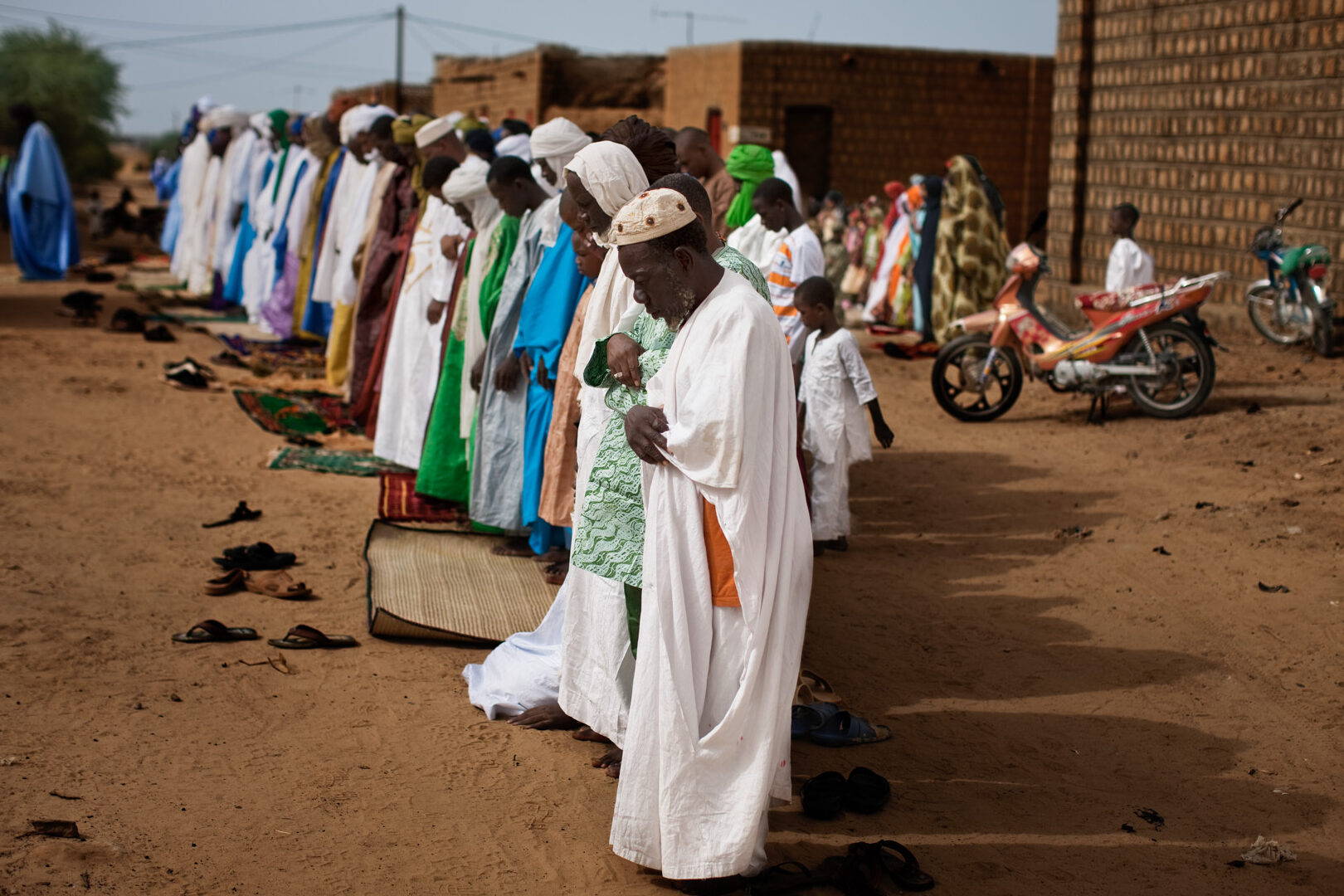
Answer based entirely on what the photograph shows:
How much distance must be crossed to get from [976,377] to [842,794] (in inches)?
257

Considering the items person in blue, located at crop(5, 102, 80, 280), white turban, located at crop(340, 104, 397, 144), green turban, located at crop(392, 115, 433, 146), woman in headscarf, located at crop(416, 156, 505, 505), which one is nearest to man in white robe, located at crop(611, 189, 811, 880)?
woman in headscarf, located at crop(416, 156, 505, 505)

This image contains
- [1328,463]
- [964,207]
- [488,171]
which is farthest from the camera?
[964,207]

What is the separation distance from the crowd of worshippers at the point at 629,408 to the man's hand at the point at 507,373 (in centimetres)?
2

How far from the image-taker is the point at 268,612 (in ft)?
17.8

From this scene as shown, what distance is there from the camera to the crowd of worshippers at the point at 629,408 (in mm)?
3072

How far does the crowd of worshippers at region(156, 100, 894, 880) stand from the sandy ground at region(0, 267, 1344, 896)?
413 millimetres

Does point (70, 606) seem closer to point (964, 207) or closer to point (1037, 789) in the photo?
point (1037, 789)

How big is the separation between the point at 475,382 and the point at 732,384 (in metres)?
3.61

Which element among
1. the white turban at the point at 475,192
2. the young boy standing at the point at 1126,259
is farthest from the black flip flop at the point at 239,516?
the young boy standing at the point at 1126,259

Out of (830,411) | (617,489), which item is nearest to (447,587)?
(830,411)

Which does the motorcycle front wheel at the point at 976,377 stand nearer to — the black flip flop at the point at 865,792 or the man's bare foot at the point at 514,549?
the man's bare foot at the point at 514,549

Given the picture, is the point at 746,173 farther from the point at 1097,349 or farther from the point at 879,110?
the point at 879,110

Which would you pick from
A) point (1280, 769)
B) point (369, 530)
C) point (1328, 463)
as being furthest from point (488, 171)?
point (1328, 463)

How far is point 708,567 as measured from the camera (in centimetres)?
313
